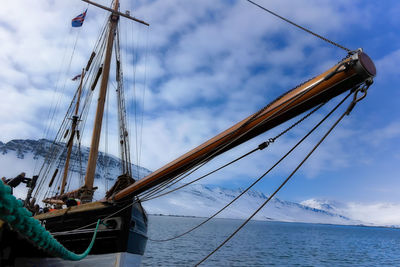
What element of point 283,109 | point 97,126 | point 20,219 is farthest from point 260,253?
point 20,219

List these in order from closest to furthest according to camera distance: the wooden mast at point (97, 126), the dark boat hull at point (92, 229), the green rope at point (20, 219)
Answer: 1. the green rope at point (20, 219)
2. the dark boat hull at point (92, 229)
3. the wooden mast at point (97, 126)

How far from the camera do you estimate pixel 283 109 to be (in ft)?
16.5

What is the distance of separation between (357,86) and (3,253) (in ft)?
26.3

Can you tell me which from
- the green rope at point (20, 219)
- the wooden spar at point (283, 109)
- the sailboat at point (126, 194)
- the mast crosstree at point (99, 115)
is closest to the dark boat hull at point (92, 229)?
the sailboat at point (126, 194)

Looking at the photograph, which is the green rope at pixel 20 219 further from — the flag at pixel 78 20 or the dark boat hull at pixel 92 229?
the flag at pixel 78 20

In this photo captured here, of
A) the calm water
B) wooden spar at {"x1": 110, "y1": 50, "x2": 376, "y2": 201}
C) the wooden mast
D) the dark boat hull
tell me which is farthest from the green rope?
the calm water

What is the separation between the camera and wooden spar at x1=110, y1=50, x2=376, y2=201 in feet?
13.6

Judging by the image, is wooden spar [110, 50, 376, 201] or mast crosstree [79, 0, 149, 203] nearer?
wooden spar [110, 50, 376, 201]

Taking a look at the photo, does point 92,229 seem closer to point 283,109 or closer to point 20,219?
point 20,219

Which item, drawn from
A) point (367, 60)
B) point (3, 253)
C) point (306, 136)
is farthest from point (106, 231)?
point (367, 60)

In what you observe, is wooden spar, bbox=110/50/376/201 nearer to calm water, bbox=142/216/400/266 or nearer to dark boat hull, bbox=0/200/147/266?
dark boat hull, bbox=0/200/147/266

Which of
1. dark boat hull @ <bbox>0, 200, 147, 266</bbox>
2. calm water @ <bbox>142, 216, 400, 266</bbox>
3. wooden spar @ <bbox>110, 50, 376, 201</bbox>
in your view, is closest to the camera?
wooden spar @ <bbox>110, 50, 376, 201</bbox>

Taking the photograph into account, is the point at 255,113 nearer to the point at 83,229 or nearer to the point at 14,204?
the point at 14,204

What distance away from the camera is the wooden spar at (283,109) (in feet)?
13.6
